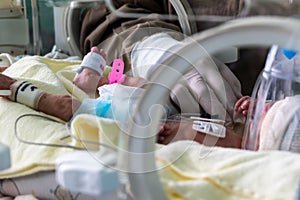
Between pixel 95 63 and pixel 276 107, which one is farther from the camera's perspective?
pixel 95 63

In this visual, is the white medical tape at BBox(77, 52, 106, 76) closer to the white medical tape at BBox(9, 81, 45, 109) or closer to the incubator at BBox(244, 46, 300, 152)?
the white medical tape at BBox(9, 81, 45, 109)

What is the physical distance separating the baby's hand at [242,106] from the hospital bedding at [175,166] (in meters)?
0.33

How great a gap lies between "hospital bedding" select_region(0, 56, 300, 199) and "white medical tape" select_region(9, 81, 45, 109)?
0.8 inches

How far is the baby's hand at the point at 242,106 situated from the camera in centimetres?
124

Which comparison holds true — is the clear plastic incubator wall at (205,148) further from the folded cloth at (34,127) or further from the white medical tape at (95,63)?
the white medical tape at (95,63)

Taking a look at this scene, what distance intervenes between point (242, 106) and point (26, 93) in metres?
0.53

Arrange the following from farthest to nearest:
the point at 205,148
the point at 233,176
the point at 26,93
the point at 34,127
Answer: the point at 26,93 < the point at 34,127 < the point at 205,148 < the point at 233,176

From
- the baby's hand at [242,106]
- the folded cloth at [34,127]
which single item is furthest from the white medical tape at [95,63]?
the baby's hand at [242,106]

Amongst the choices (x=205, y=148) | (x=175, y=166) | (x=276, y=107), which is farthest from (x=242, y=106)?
(x=175, y=166)

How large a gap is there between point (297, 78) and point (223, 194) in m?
0.49

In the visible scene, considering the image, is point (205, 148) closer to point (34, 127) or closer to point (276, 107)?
point (276, 107)

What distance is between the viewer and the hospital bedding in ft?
2.46

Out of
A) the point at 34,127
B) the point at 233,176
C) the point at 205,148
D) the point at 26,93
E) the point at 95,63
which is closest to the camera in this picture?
the point at 233,176

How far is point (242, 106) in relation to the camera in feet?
4.09
